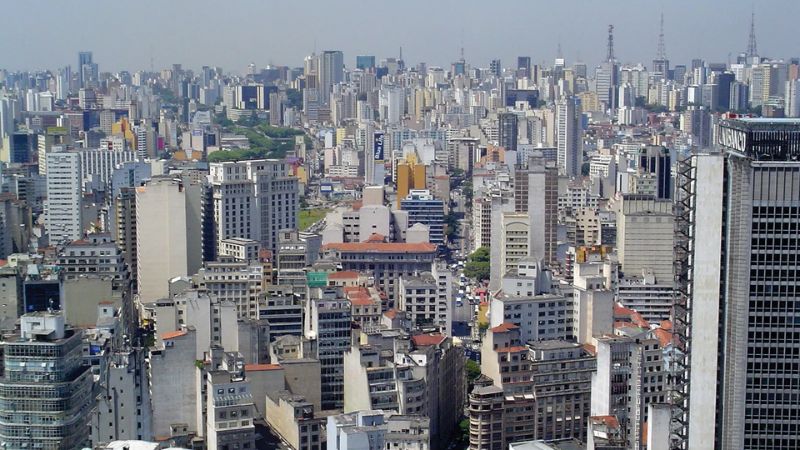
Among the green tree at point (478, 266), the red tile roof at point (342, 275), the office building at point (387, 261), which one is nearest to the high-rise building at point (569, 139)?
the green tree at point (478, 266)

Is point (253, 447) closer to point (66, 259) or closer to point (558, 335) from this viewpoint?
point (558, 335)

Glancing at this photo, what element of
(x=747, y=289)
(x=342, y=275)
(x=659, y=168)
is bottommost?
(x=342, y=275)

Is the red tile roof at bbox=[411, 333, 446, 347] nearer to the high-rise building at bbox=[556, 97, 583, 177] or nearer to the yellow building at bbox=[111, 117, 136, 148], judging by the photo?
the high-rise building at bbox=[556, 97, 583, 177]

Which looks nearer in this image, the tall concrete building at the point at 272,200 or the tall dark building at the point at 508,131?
the tall concrete building at the point at 272,200

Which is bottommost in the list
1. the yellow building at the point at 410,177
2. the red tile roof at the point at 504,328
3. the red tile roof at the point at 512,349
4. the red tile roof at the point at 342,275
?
the red tile roof at the point at 512,349

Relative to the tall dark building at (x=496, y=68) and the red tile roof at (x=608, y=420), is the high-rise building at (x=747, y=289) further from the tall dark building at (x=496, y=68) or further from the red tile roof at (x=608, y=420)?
the tall dark building at (x=496, y=68)

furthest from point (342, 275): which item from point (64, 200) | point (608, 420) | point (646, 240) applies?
point (64, 200)

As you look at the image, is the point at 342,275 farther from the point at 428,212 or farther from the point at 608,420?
the point at 428,212

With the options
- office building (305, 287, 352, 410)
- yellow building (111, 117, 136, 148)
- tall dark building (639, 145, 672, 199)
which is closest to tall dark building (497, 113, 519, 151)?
yellow building (111, 117, 136, 148)
